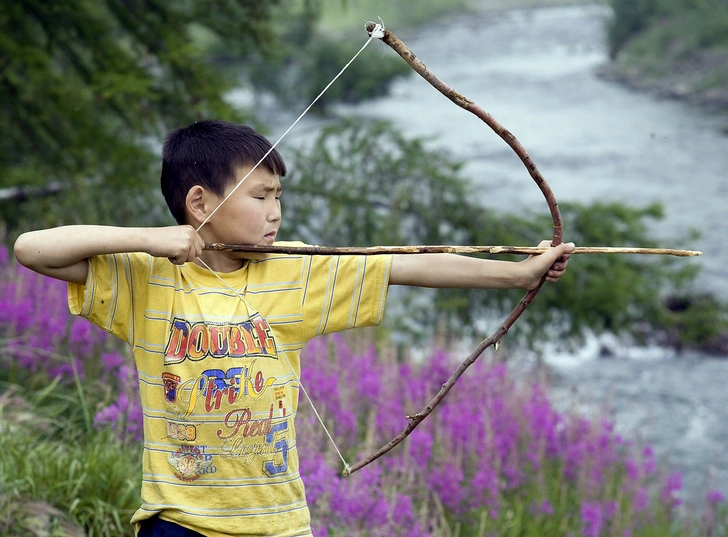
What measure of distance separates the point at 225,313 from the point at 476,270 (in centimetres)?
53

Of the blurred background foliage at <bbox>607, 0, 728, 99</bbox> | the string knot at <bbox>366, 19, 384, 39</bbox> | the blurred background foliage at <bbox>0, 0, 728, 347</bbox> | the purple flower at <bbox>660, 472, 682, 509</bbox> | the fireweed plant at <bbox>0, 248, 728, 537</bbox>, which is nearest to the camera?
the string knot at <bbox>366, 19, 384, 39</bbox>

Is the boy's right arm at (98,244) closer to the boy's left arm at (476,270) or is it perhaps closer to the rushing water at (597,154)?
the boy's left arm at (476,270)

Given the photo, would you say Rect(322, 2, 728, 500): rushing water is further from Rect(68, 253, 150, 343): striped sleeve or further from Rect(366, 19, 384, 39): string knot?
Rect(366, 19, 384, 39): string knot

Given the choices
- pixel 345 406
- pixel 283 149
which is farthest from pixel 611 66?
pixel 345 406

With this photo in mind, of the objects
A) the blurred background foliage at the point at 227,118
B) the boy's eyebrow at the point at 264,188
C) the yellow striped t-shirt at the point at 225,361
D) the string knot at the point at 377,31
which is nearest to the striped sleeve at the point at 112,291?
the yellow striped t-shirt at the point at 225,361

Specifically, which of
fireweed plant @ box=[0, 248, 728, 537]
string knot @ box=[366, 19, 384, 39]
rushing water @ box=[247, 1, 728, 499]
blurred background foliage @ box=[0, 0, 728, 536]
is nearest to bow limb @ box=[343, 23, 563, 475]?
string knot @ box=[366, 19, 384, 39]

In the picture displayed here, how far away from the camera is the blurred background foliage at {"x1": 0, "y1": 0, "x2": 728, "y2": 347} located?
5.57 m

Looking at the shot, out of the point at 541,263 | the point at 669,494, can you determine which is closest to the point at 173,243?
the point at 541,263

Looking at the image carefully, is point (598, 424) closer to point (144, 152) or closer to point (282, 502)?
point (282, 502)

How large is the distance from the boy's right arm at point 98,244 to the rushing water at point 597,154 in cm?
302

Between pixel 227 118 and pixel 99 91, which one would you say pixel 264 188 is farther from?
pixel 99 91

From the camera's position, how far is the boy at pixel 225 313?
196cm

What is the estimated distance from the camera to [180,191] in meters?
2.13

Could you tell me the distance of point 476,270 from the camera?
199 centimetres
